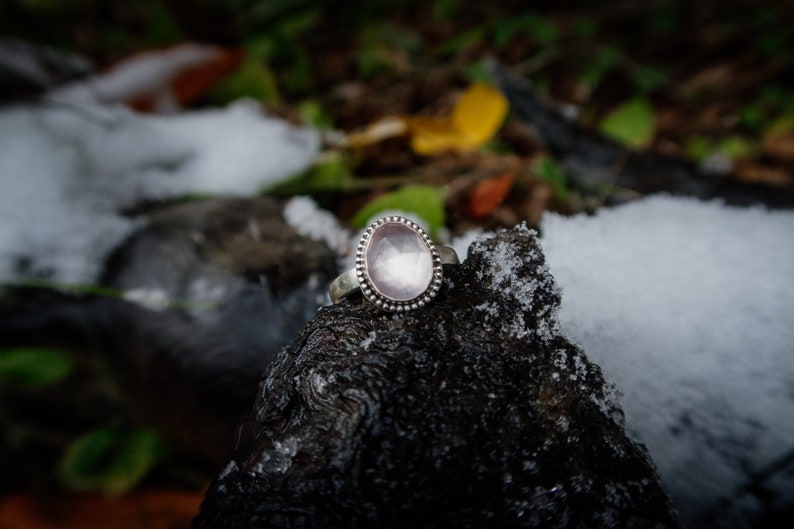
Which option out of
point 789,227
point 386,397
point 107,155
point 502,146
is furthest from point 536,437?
point 107,155

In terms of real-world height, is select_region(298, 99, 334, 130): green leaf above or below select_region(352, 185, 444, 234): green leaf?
above

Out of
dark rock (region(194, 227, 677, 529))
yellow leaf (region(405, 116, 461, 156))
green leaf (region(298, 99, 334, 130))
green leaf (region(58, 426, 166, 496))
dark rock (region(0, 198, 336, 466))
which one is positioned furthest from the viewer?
green leaf (region(298, 99, 334, 130))

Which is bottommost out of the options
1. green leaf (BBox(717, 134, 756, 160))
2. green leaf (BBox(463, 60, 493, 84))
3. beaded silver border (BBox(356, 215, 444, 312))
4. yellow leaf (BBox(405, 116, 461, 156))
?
beaded silver border (BBox(356, 215, 444, 312))

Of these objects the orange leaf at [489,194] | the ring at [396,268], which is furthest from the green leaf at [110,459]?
the orange leaf at [489,194]

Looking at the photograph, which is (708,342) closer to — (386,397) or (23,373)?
(386,397)

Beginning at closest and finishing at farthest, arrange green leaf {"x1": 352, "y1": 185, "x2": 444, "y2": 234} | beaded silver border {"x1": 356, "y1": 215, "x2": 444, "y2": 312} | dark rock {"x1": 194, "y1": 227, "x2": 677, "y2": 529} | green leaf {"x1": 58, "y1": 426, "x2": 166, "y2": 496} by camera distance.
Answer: dark rock {"x1": 194, "y1": 227, "x2": 677, "y2": 529} < beaded silver border {"x1": 356, "y1": 215, "x2": 444, "y2": 312} < green leaf {"x1": 352, "y1": 185, "x2": 444, "y2": 234} < green leaf {"x1": 58, "y1": 426, "x2": 166, "y2": 496}

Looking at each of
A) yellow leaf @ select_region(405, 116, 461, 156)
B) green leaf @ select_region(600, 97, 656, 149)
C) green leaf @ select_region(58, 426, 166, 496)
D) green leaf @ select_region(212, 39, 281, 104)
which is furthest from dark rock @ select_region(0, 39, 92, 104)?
green leaf @ select_region(600, 97, 656, 149)

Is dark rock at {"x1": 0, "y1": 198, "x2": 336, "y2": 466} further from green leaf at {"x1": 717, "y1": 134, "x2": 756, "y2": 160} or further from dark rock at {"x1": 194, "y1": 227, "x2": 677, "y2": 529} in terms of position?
green leaf at {"x1": 717, "y1": 134, "x2": 756, "y2": 160}

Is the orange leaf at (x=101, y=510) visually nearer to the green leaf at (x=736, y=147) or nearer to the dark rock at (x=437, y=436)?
the dark rock at (x=437, y=436)
